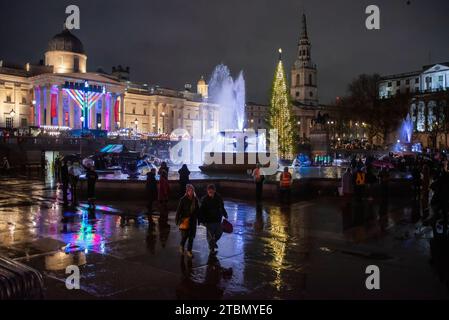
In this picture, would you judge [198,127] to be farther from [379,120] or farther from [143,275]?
[143,275]

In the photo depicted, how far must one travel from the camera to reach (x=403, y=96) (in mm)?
80500

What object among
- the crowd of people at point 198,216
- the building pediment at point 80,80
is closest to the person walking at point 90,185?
the crowd of people at point 198,216

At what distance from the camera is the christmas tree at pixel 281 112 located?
4241 cm

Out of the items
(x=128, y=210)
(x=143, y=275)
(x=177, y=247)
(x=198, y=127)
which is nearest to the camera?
(x=143, y=275)

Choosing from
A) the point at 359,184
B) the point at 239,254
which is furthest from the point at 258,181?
the point at 239,254

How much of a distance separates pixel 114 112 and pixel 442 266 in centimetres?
9417

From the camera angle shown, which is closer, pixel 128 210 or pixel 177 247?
pixel 177 247

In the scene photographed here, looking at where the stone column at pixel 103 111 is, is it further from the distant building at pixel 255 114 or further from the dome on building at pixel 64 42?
the distant building at pixel 255 114

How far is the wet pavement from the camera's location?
714cm

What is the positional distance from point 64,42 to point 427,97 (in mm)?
76651

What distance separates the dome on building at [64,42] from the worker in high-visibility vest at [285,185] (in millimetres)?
87203

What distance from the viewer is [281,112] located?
42.7 m
